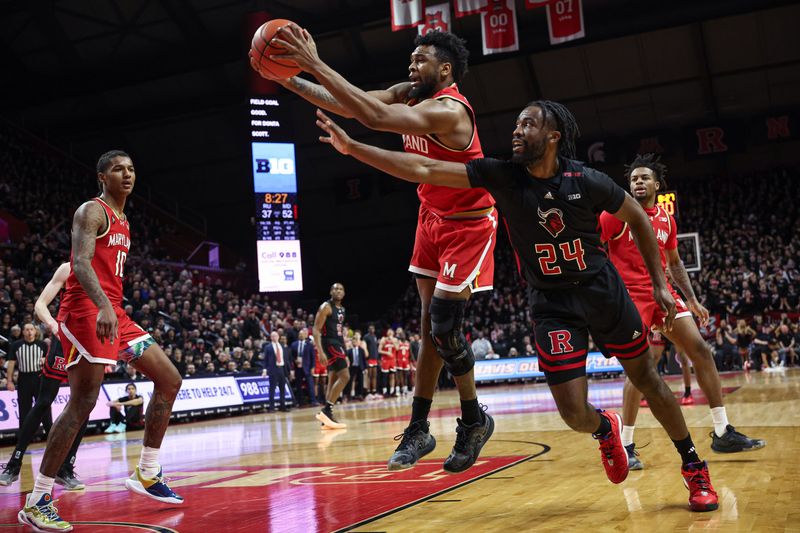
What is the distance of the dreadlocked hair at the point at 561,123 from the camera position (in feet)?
13.2

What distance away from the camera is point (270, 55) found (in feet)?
12.1

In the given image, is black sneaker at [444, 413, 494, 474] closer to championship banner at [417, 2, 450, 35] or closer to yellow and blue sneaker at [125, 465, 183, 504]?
yellow and blue sneaker at [125, 465, 183, 504]

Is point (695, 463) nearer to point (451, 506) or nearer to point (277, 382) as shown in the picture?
point (451, 506)

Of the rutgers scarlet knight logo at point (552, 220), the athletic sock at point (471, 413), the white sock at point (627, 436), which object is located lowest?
the white sock at point (627, 436)

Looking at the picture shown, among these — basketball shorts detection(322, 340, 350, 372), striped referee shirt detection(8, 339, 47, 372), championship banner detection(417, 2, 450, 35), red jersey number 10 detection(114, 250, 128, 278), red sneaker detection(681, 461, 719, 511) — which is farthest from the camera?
championship banner detection(417, 2, 450, 35)

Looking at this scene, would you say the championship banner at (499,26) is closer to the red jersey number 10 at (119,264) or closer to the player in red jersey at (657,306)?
the player in red jersey at (657,306)

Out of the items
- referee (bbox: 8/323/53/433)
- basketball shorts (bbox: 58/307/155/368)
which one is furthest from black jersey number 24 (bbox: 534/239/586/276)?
referee (bbox: 8/323/53/433)

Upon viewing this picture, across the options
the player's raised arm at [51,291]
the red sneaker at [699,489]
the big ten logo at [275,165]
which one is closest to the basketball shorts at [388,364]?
the big ten logo at [275,165]

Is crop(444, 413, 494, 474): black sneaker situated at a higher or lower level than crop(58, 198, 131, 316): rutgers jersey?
lower

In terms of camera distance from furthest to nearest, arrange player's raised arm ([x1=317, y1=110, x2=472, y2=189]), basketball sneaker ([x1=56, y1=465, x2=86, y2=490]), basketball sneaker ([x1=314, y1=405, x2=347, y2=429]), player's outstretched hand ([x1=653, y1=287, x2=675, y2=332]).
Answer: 1. basketball sneaker ([x1=314, y1=405, x2=347, y2=429])
2. basketball sneaker ([x1=56, y1=465, x2=86, y2=490])
3. player's outstretched hand ([x1=653, y1=287, x2=675, y2=332])
4. player's raised arm ([x1=317, y1=110, x2=472, y2=189])

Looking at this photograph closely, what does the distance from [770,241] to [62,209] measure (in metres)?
21.3

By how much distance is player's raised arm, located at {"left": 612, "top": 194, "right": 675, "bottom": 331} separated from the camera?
395 cm

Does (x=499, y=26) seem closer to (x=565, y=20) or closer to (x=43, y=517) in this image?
Answer: (x=565, y=20)

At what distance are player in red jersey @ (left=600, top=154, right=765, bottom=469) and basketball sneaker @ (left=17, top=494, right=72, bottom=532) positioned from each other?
3607 millimetres
